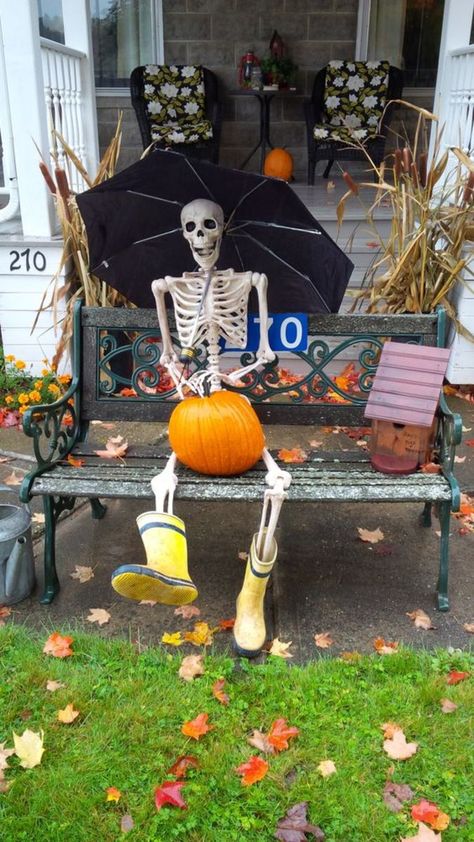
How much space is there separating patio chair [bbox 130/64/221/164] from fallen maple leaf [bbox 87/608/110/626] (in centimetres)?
572

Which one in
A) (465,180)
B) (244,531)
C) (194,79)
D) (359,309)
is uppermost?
(194,79)

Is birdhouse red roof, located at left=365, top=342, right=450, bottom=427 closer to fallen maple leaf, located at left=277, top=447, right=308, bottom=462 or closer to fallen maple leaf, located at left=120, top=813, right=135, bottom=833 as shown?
fallen maple leaf, located at left=277, top=447, right=308, bottom=462

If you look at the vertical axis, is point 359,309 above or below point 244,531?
above

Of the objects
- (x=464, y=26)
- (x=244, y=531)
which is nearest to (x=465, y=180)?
(x=464, y=26)

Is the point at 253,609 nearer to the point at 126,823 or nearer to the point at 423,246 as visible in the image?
the point at 126,823

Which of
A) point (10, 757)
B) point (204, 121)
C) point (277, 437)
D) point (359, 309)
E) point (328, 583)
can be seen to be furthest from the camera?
point (204, 121)

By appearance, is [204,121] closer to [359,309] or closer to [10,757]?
[359,309]

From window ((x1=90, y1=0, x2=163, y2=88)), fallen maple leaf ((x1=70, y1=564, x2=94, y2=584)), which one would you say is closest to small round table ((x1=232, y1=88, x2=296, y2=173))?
window ((x1=90, y1=0, x2=163, y2=88))

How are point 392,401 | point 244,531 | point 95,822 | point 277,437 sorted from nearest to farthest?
point 95,822 → point 392,401 → point 244,531 → point 277,437

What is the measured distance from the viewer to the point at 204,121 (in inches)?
294

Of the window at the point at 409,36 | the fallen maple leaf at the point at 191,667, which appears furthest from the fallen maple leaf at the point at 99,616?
the window at the point at 409,36

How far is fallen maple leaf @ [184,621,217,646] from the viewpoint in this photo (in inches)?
103

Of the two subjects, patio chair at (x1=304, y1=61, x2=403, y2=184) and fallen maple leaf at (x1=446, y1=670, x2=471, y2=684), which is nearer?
fallen maple leaf at (x1=446, y1=670, x2=471, y2=684)

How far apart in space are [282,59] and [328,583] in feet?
21.4
